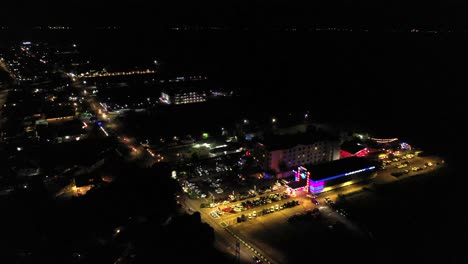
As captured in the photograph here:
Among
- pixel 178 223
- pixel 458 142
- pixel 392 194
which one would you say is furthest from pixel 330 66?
pixel 178 223

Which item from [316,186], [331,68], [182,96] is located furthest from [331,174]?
[331,68]

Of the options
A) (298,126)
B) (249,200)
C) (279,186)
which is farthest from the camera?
(298,126)

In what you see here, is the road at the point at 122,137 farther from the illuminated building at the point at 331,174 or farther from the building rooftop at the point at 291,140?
the illuminated building at the point at 331,174

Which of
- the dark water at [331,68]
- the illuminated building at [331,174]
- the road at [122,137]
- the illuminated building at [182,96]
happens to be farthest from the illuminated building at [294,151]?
the illuminated building at [182,96]

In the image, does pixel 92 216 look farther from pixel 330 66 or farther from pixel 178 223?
pixel 330 66

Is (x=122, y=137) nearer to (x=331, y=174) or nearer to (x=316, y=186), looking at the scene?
(x=316, y=186)

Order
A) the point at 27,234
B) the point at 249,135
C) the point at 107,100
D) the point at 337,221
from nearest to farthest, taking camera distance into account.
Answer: the point at 27,234
the point at 337,221
the point at 249,135
the point at 107,100

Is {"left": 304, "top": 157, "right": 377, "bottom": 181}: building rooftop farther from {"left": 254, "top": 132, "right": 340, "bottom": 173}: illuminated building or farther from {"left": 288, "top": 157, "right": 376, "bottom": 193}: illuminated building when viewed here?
{"left": 254, "top": 132, "right": 340, "bottom": 173}: illuminated building
